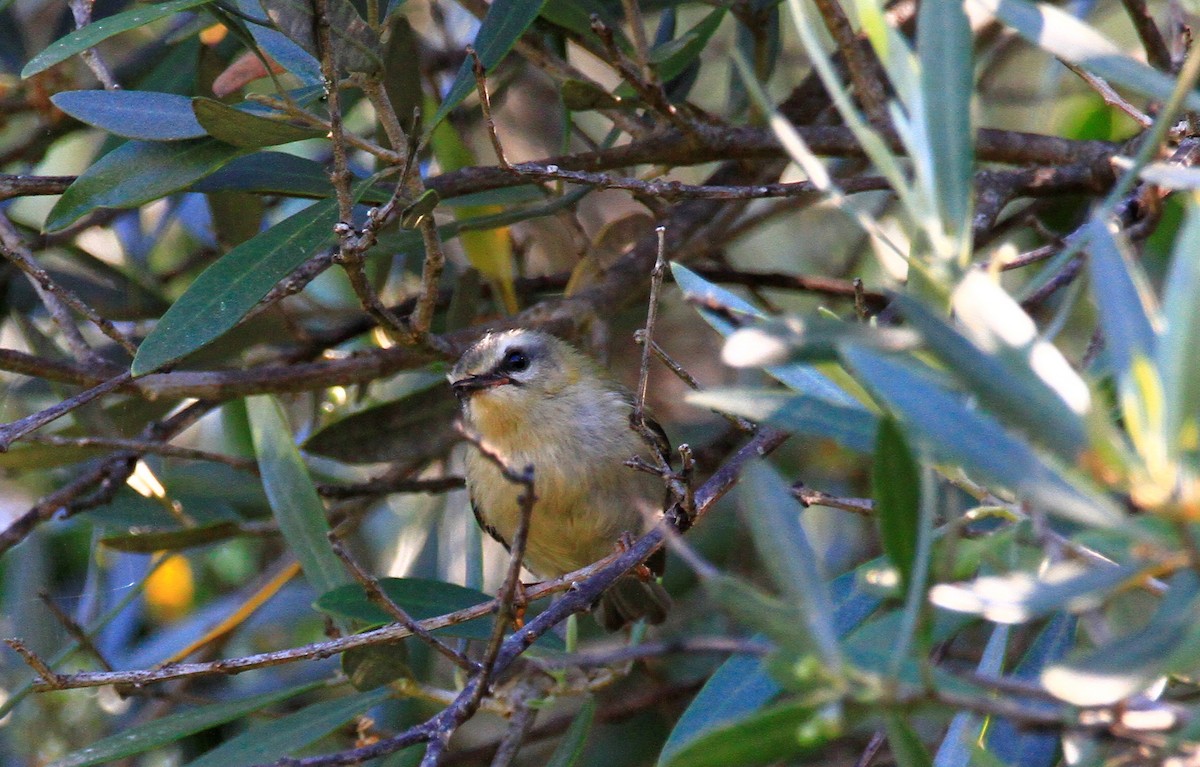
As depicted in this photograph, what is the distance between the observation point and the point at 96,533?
145 inches

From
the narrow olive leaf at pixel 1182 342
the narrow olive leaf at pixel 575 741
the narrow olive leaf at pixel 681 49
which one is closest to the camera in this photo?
the narrow olive leaf at pixel 1182 342

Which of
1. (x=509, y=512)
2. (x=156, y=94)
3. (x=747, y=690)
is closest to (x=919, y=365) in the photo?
(x=747, y=690)

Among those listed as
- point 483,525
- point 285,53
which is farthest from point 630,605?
point 285,53

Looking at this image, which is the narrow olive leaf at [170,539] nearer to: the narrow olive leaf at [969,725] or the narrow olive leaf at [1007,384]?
the narrow olive leaf at [969,725]

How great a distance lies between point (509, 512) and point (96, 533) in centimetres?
139

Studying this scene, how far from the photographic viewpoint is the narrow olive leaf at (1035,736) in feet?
5.97

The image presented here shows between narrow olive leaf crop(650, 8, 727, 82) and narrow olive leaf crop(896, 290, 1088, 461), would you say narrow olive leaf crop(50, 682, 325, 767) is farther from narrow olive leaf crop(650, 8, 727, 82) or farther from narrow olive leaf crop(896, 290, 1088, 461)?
narrow olive leaf crop(896, 290, 1088, 461)

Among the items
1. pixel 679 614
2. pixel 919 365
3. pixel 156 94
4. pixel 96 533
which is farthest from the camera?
pixel 679 614

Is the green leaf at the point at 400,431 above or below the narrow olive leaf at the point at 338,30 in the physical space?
below

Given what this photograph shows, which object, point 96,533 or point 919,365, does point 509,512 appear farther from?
point 919,365

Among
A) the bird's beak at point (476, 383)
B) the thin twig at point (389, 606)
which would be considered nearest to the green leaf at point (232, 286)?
the thin twig at point (389, 606)

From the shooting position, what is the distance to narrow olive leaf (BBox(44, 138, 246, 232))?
228 cm

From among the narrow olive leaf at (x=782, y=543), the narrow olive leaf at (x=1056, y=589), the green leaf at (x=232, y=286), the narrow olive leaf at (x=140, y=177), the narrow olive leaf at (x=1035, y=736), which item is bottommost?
the narrow olive leaf at (x=1035, y=736)

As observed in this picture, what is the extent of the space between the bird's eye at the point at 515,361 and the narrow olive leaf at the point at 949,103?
2.27 m
